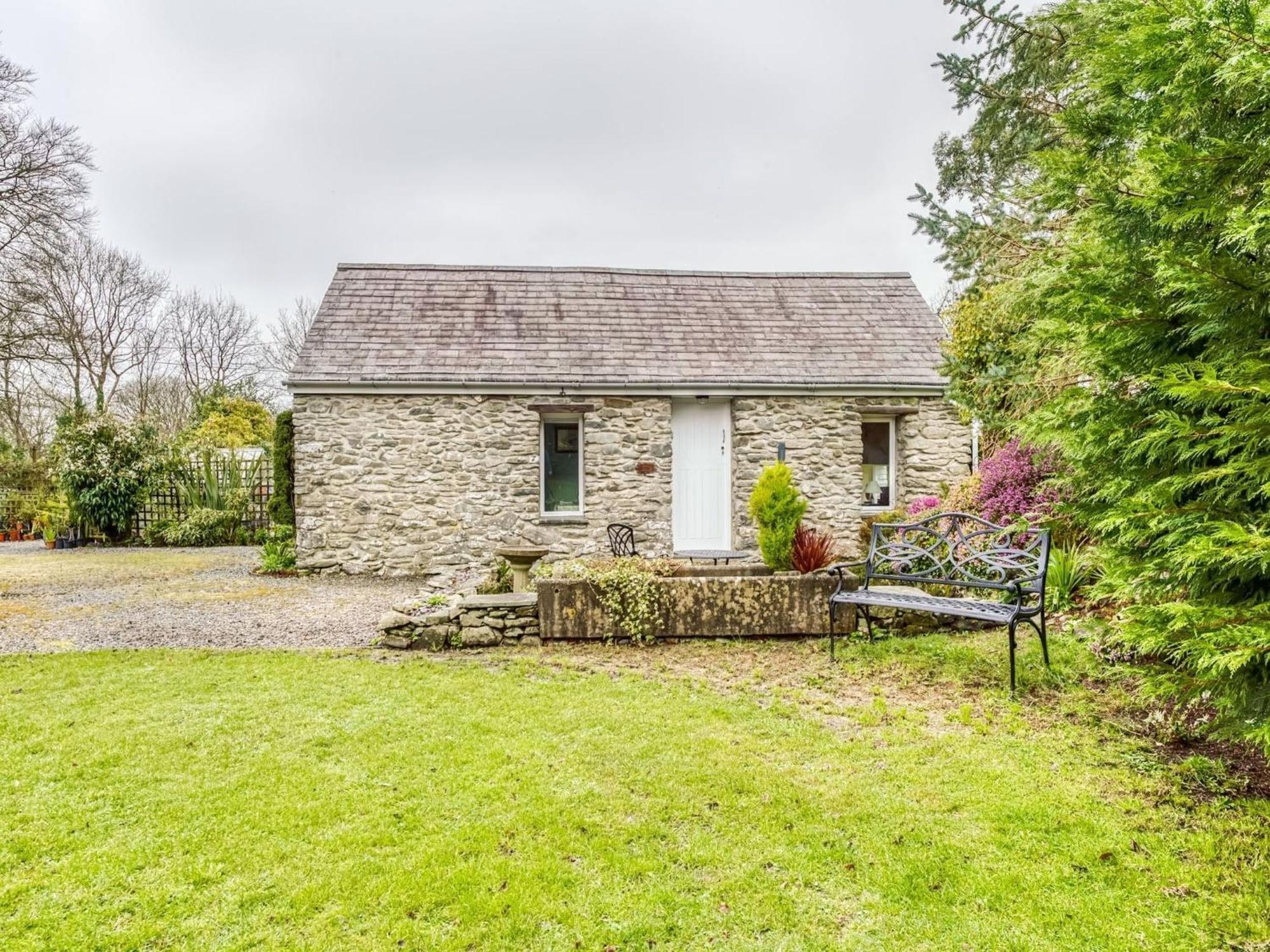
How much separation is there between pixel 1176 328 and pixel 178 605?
1024 centimetres

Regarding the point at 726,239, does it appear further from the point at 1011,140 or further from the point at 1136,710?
the point at 1136,710

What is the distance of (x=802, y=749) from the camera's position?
379 centimetres

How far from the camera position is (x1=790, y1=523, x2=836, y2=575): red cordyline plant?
693cm

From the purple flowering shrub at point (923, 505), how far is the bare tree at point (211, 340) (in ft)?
86.4

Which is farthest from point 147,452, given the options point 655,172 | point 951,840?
point 951,840

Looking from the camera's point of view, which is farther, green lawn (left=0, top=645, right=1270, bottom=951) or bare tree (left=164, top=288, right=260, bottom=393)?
bare tree (left=164, top=288, right=260, bottom=393)

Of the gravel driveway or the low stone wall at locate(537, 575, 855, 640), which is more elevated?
the low stone wall at locate(537, 575, 855, 640)

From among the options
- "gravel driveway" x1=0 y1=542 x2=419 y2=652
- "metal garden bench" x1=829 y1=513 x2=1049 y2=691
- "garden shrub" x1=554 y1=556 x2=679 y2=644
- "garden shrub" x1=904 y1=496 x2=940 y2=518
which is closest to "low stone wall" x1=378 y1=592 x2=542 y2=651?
"gravel driveway" x1=0 y1=542 x2=419 y2=652

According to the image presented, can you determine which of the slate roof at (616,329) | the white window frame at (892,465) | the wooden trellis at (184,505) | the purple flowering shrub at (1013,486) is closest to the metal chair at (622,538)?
the slate roof at (616,329)

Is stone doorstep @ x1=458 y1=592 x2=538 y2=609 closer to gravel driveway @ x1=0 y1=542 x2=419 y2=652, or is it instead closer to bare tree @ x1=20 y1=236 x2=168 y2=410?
gravel driveway @ x1=0 y1=542 x2=419 y2=652

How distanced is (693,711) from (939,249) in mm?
6400

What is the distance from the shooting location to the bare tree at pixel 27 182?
12.5 m

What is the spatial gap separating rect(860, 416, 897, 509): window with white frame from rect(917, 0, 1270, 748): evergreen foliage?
7.50 metres

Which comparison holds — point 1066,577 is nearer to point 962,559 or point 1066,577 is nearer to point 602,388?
point 962,559
